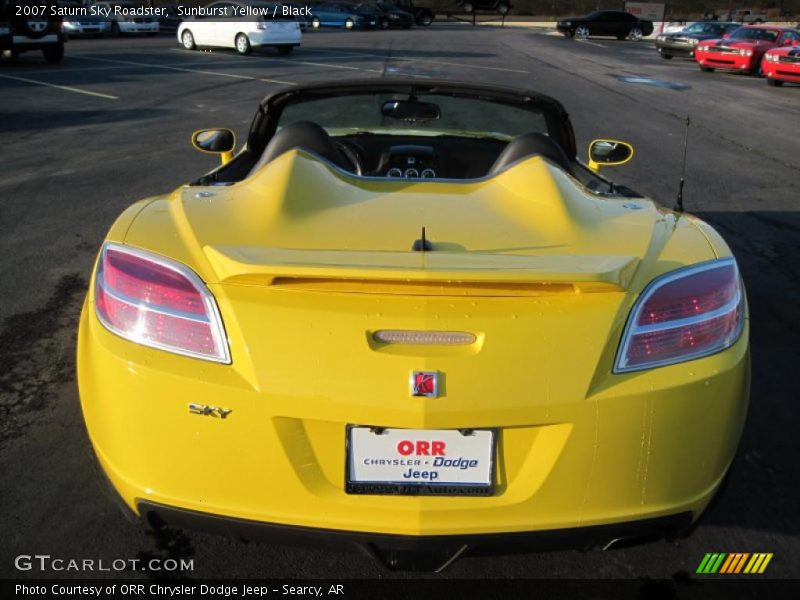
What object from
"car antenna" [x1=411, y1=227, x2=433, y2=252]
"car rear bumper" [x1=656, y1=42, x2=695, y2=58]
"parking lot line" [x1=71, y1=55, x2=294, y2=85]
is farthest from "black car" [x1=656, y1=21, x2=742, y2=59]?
"car antenna" [x1=411, y1=227, x2=433, y2=252]

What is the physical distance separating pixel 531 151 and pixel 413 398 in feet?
5.31

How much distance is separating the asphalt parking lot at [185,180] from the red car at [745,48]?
2.60 meters

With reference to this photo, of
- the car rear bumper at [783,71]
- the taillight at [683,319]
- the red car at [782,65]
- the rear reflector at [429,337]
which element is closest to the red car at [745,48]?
the red car at [782,65]

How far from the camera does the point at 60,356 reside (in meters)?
3.72

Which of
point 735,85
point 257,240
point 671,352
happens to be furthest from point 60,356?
point 735,85

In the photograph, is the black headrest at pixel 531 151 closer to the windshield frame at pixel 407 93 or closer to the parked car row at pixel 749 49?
the windshield frame at pixel 407 93

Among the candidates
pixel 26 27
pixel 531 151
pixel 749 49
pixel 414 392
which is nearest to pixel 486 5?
pixel 749 49

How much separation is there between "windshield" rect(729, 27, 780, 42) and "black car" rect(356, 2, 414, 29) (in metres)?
25.6

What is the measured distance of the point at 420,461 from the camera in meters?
1.88

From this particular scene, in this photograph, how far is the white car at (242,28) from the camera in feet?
74.6

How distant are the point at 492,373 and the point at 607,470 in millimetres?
375

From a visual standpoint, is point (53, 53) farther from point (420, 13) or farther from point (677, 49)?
point (420, 13)

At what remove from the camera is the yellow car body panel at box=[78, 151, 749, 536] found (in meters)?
1.83

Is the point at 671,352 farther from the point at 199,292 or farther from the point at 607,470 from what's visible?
the point at 199,292
